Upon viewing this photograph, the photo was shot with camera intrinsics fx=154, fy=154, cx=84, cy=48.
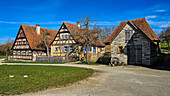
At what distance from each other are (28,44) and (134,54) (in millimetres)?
24355

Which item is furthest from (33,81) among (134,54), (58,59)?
(58,59)

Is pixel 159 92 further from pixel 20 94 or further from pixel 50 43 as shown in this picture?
pixel 50 43

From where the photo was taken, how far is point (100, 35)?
26641 mm

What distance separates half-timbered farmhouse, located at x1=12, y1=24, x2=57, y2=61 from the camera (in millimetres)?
35688

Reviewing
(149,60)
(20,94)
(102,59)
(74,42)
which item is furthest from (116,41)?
(20,94)

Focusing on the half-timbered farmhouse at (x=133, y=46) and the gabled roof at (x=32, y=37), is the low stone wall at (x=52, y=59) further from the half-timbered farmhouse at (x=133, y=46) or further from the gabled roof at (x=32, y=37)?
the half-timbered farmhouse at (x=133, y=46)

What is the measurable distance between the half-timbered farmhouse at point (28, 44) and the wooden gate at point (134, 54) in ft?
71.4

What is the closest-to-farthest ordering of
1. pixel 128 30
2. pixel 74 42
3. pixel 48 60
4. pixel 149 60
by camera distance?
1. pixel 149 60
2. pixel 128 30
3. pixel 48 60
4. pixel 74 42

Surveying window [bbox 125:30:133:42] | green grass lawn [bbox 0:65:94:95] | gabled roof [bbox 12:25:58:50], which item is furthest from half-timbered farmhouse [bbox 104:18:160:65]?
gabled roof [bbox 12:25:58:50]

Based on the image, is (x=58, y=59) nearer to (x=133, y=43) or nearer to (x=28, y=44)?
(x=28, y=44)

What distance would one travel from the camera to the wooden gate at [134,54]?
22469mm

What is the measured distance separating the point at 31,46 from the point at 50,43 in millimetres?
4507

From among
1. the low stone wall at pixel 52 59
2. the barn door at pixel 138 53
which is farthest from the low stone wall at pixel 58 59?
the barn door at pixel 138 53

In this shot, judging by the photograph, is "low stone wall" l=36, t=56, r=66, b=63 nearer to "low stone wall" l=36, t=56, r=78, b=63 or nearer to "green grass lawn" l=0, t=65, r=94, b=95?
"low stone wall" l=36, t=56, r=78, b=63
